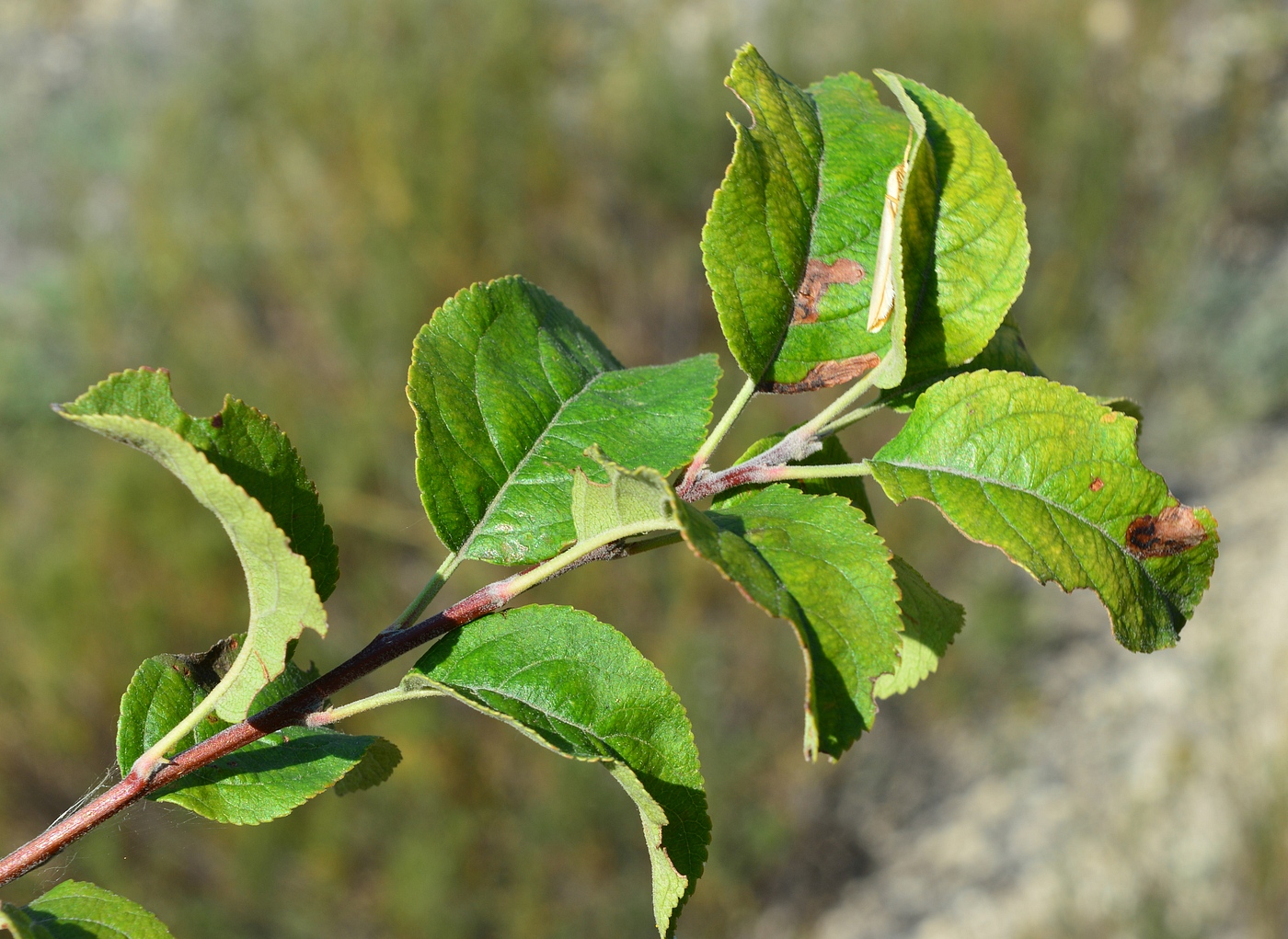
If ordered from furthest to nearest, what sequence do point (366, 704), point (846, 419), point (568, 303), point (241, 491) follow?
point (568, 303) < point (846, 419) < point (366, 704) < point (241, 491)

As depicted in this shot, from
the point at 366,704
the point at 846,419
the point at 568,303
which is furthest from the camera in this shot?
the point at 568,303

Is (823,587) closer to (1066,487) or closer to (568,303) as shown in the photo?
(1066,487)

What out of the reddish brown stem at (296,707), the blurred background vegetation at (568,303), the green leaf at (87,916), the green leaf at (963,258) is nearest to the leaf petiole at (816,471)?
the green leaf at (963,258)

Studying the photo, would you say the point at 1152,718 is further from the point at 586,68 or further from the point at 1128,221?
the point at 586,68

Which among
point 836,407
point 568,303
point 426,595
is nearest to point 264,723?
point 426,595

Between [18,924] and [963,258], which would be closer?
[18,924]

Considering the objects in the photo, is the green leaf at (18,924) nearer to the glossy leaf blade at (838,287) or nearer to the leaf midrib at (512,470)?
the leaf midrib at (512,470)

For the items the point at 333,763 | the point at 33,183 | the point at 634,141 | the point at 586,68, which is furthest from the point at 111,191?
the point at 333,763
